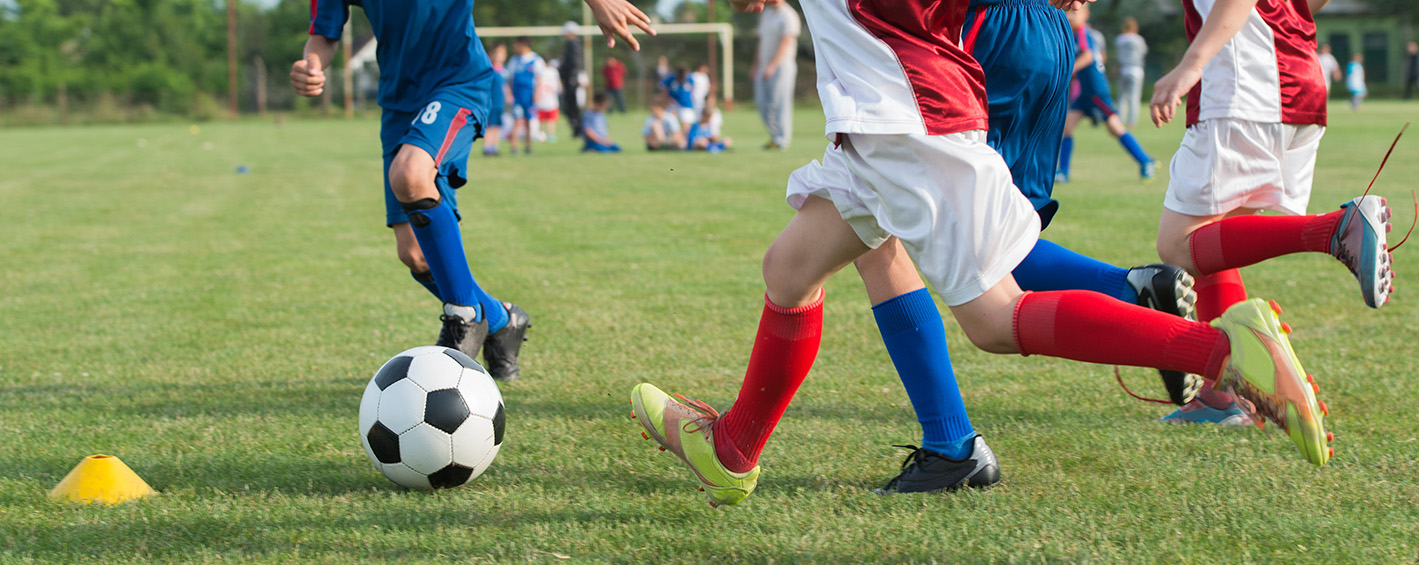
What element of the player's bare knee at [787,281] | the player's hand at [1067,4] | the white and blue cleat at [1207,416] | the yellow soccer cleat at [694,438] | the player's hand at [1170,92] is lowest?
the white and blue cleat at [1207,416]

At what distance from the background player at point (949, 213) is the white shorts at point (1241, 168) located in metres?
1.30

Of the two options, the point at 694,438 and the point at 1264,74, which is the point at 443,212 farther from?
the point at 1264,74

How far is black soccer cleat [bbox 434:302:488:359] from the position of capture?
3.76 m

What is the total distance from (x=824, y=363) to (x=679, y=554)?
6.06ft

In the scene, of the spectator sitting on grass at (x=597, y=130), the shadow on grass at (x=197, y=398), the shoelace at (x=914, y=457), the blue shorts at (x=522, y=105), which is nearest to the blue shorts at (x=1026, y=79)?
the shoelace at (x=914, y=457)

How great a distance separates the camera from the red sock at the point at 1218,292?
10.7ft

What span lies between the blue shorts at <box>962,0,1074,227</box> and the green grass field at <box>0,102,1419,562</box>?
30.0 inches

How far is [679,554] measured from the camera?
7.44ft

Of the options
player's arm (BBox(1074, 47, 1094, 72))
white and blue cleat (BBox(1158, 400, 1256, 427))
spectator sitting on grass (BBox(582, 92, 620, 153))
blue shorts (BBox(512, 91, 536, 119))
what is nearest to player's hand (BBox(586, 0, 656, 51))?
white and blue cleat (BBox(1158, 400, 1256, 427))

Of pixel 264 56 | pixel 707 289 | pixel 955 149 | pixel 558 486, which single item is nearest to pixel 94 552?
Answer: pixel 558 486

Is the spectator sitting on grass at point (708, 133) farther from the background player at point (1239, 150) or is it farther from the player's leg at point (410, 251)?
the background player at point (1239, 150)

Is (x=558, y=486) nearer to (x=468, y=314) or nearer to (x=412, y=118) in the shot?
(x=468, y=314)

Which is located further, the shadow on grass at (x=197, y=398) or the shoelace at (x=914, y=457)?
the shadow on grass at (x=197, y=398)

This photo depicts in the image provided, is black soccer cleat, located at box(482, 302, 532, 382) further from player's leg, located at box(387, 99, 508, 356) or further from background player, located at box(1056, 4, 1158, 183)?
background player, located at box(1056, 4, 1158, 183)
